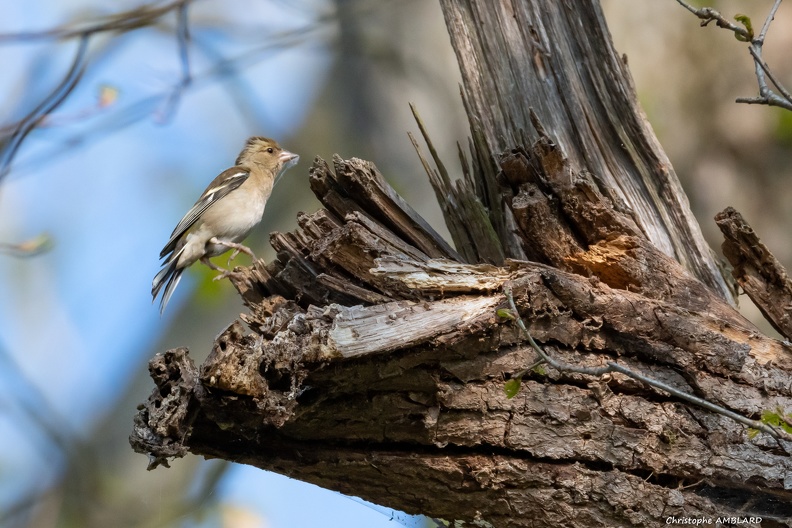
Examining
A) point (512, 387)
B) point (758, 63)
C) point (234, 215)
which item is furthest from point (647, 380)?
point (234, 215)

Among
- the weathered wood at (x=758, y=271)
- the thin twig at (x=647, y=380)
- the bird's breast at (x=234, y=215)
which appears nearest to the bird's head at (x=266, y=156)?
the bird's breast at (x=234, y=215)

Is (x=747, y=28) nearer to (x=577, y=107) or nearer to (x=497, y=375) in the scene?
(x=577, y=107)

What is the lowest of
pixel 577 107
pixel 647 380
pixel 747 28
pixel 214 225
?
pixel 647 380

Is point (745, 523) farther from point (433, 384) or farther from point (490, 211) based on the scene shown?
point (490, 211)

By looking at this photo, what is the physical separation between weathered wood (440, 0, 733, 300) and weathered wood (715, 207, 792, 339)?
1.28ft

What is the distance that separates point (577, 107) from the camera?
4184mm

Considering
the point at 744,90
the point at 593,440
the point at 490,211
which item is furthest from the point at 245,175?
the point at 744,90

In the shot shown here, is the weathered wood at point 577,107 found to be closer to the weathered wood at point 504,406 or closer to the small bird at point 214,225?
the weathered wood at point 504,406

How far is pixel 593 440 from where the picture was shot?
2.96 m

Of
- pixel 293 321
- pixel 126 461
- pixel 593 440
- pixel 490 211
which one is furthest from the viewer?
pixel 126 461

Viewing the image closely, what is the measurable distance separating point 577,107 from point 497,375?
74.3 inches

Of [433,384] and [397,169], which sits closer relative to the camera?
[433,384]

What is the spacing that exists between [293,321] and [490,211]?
5.94ft

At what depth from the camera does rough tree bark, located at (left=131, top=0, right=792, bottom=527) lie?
2713mm
